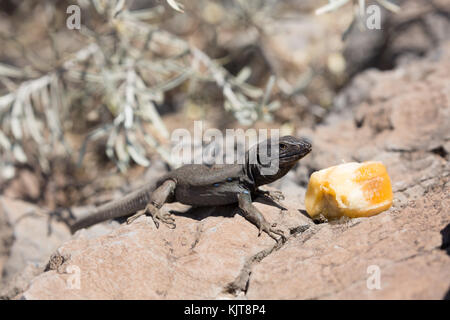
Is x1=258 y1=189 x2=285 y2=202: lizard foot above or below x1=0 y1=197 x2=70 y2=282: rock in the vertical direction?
above

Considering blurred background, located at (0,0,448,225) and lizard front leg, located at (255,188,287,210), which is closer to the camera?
lizard front leg, located at (255,188,287,210)

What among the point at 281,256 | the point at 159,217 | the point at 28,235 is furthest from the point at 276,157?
the point at 28,235

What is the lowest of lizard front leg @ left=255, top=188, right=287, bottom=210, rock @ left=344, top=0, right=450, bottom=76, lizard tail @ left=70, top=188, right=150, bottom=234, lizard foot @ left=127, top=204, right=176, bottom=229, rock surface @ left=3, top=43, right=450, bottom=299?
lizard tail @ left=70, top=188, right=150, bottom=234

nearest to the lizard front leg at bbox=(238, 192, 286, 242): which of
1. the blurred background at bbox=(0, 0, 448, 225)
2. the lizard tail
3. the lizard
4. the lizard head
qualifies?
the lizard

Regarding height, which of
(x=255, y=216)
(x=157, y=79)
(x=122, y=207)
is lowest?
(x=122, y=207)

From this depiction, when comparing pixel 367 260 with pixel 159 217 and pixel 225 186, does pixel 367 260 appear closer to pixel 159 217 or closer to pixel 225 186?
pixel 225 186

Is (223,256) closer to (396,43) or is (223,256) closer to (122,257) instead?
(122,257)

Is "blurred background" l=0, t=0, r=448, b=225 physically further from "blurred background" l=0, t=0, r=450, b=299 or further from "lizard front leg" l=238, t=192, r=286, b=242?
"lizard front leg" l=238, t=192, r=286, b=242
